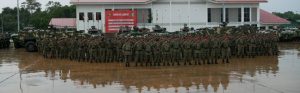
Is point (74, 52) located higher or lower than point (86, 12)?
lower

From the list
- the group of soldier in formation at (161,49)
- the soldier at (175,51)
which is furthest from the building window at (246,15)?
the soldier at (175,51)

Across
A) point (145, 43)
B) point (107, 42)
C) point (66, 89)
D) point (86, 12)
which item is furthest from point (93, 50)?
point (86, 12)

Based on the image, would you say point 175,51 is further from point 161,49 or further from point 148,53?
point 148,53

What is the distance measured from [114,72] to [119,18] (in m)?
19.4

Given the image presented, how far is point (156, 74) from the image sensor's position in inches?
627

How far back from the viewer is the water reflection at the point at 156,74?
44.2 ft

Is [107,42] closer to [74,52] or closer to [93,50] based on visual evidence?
[93,50]

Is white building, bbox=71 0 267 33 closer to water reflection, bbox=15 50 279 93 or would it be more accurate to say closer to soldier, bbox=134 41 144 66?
water reflection, bbox=15 50 279 93

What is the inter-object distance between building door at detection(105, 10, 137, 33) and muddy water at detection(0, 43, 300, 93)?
52.1 feet

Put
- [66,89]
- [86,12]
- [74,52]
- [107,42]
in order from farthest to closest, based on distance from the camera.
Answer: [86,12], [74,52], [107,42], [66,89]

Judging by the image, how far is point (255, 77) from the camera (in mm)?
14758

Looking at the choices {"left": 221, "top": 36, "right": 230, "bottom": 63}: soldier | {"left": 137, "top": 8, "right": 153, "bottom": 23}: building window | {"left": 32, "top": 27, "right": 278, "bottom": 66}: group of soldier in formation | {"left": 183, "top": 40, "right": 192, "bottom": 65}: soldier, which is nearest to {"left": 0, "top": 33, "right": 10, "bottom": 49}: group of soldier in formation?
{"left": 137, "top": 8, "right": 153, "bottom": 23}: building window

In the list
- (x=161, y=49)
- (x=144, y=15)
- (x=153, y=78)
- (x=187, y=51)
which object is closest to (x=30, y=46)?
(x=144, y=15)

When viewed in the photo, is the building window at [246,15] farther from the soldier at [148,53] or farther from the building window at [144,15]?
the soldier at [148,53]
